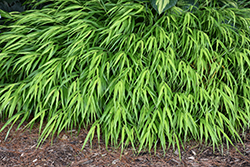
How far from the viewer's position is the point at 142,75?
1590 millimetres

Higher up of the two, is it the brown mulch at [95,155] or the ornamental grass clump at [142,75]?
the ornamental grass clump at [142,75]

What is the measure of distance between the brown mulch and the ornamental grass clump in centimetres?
8

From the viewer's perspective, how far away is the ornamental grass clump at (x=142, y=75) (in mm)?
1599

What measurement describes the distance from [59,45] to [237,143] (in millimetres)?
1669

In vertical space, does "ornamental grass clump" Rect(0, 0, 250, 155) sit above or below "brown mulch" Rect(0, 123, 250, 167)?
above

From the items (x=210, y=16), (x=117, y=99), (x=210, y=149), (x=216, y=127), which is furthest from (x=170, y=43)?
(x=210, y=149)

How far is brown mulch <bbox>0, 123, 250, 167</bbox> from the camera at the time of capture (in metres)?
1.52

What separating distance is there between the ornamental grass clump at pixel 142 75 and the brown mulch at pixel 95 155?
0.27 ft

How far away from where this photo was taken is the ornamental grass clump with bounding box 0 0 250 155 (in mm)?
1599

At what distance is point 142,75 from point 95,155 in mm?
666

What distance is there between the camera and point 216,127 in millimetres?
1710

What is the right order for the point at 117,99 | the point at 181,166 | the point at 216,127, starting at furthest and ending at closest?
the point at 216,127 < the point at 117,99 < the point at 181,166

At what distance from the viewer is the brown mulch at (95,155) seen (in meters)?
1.52

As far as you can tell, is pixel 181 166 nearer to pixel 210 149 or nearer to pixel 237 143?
pixel 210 149
